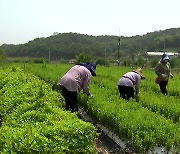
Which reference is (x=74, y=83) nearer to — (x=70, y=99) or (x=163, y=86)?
(x=70, y=99)

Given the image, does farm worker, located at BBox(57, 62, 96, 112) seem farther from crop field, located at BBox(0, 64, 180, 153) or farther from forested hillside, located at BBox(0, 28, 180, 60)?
forested hillside, located at BBox(0, 28, 180, 60)

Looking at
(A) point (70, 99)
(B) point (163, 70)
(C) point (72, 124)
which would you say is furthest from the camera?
(B) point (163, 70)

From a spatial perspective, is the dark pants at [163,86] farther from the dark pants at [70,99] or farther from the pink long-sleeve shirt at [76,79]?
the dark pants at [70,99]

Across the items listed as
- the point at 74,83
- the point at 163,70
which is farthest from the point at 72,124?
the point at 163,70

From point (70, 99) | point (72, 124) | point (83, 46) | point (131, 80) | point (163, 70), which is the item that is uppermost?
point (83, 46)

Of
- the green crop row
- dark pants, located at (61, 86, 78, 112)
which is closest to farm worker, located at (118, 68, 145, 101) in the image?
dark pants, located at (61, 86, 78, 112)

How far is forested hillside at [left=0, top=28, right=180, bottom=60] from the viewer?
7797 centimetres

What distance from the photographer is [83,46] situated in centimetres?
8262

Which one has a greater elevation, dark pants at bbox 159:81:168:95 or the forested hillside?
the forested hillside

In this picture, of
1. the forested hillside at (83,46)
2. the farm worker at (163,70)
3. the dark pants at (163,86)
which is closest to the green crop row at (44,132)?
the farm worker at (163,70)

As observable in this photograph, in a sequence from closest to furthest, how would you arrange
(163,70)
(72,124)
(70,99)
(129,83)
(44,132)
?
(44,132) → (72,124) → (70,99) → (129,83) → (163,70)

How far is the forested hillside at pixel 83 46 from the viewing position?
7797 centimetres

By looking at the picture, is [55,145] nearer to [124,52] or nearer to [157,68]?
[157,68]

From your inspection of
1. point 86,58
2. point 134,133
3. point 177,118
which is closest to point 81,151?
point 134,133
